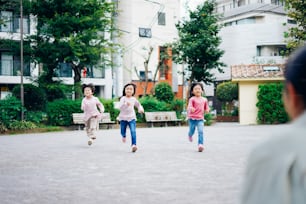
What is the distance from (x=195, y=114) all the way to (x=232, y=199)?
5173 mm

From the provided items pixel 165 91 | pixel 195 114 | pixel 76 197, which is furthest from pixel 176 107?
pixel 76 197

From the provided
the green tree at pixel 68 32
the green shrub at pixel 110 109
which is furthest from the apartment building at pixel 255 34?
the green tree at pixel 68 32

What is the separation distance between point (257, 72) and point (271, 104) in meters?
2.08

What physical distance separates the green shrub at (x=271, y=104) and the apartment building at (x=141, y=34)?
1505 cm

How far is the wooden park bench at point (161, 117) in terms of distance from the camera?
2242 cm

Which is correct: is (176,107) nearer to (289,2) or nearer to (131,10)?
(289,2)

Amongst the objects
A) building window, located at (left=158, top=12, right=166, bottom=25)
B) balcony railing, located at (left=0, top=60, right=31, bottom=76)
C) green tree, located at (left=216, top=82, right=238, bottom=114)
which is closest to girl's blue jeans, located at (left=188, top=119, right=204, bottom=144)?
balcony railing, located at (left=0, top=60, right=31, bottom=76)

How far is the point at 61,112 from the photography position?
783 inches

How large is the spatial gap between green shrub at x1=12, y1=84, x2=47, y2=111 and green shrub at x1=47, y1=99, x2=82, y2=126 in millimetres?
962

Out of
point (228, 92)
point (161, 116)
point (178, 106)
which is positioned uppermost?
point (228, 92)

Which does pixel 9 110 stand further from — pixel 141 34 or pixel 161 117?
pixel 141 34

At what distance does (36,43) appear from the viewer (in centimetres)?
2139

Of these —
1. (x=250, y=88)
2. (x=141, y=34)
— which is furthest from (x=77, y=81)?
(x=141, y=34)

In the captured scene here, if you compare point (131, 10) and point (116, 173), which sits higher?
point (131, 10)
